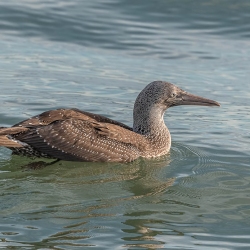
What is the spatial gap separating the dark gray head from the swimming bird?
0.01 metres

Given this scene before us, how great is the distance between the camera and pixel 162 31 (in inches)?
746

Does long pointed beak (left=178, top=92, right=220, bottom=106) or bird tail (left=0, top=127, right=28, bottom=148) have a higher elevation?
long pointed beak (left=178, top=92, right=220, bottom=106)

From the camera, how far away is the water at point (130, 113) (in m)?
8.91

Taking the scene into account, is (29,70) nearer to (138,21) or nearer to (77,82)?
(77,82)

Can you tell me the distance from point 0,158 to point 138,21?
8.88 m

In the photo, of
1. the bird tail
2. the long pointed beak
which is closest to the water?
the bird tail

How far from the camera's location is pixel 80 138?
440 inches

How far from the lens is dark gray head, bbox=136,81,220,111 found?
11.9 m

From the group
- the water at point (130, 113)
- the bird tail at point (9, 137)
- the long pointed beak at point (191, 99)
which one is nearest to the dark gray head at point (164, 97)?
the long pointed beak at point (191, 99)

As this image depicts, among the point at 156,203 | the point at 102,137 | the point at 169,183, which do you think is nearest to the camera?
the point at 156,203

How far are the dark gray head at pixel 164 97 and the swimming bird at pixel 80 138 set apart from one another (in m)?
0.01

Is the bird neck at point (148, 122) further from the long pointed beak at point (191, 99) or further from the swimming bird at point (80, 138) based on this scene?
the long pointed beak at point (191, 99)

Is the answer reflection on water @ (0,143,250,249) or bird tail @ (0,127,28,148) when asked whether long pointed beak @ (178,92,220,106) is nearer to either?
reflection on water @ (0,143,250,249)

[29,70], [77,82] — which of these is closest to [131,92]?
[77,82]
